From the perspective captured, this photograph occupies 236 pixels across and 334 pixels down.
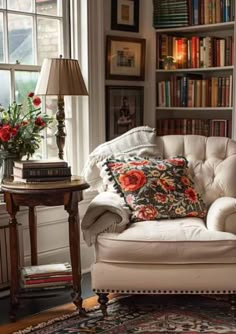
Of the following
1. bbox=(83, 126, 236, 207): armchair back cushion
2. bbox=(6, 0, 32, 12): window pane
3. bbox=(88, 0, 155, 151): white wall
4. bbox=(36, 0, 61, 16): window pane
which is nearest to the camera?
bbox=(83, 126, 236, 207): armchair back cushion

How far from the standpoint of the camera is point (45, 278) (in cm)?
302

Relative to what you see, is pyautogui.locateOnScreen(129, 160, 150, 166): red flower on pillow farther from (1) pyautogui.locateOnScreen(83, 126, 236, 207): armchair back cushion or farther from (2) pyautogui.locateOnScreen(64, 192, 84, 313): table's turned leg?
(2) pyautogui.locateOnScreen(64, 192, 84, 313): table's turned leg

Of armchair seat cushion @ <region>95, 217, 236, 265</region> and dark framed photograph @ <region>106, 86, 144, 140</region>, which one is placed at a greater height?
dark framed photograph @ <region>106, 86, 144, 140</region>

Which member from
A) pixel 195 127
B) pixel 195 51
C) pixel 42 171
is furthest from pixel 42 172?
pixel 195 51

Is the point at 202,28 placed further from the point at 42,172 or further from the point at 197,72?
Result: the point at 42,172

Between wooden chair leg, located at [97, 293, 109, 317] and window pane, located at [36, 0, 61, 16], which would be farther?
window pane, located at [36, 0, 61, 16]

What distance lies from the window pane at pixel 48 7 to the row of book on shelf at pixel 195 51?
868 millimetres

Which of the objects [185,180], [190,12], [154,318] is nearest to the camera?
[154,318]

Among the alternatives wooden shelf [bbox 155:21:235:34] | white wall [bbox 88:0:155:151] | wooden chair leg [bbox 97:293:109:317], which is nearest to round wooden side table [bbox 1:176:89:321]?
wooden chair leg [bbox 97:293:109:317]

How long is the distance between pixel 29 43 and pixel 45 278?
63.7 inches

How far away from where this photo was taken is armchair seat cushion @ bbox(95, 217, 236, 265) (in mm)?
2744

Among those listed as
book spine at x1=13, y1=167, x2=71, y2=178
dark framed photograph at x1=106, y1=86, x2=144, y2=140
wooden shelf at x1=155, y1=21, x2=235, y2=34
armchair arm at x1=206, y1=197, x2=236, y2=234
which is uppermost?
wooden shelf at x1=155, y1=21, x2=235, y2=34

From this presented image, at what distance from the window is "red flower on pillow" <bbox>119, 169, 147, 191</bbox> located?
807mm

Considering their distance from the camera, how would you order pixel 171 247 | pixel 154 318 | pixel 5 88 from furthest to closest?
1. pixel 5 88
2. pixel 154 318
3. pixel 171 247
